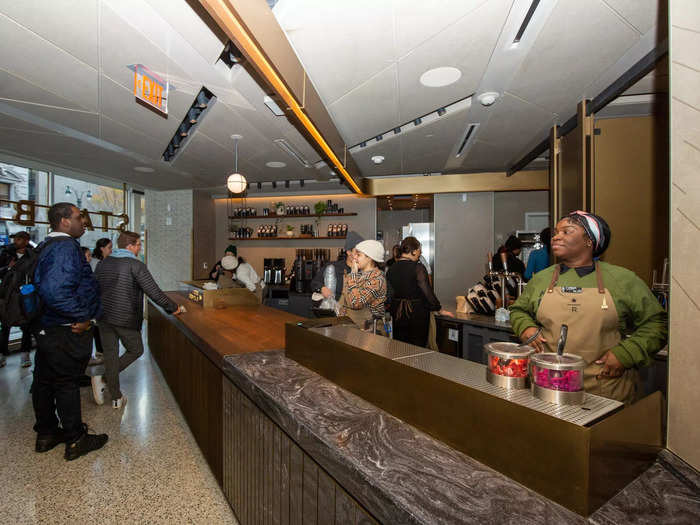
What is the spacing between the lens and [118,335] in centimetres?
340

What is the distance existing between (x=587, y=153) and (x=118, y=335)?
4.47 m

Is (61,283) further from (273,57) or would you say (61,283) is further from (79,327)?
(273,57)

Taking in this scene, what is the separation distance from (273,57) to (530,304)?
197 cm

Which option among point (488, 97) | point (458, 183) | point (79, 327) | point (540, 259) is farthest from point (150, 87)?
point (458, 183)

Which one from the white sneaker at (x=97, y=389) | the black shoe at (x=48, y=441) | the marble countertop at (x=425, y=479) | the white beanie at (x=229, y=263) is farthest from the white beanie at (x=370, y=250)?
the white beanie at (x=229, y=263)

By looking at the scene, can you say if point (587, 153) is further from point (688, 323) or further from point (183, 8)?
point (183, 8)

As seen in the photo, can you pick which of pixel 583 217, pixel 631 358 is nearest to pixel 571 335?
pixel 631 358

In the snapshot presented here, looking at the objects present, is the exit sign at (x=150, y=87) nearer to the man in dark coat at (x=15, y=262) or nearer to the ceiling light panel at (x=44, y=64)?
the ceiling light panel at (x=44, y=64)

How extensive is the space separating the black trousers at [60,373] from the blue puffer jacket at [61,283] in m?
0.10

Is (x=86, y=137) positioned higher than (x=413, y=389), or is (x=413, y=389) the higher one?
(x=86, y=137)

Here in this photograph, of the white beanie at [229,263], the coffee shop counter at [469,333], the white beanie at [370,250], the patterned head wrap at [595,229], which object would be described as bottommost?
the coffee shop counter at [469,333]

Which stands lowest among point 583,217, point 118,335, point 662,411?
point 118,335

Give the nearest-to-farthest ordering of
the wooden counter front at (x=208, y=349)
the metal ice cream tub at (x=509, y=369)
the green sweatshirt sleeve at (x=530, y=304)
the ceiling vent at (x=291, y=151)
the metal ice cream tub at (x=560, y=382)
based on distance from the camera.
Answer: the metal ice cream tub at (x=560, y=382), the metal ice cream tub at (x=509, y=369), the green sweatshirt sleeve at (x=530, y=304), the wooden counter front at (x=208, y=349), the ceiling vent at (x=291, y=151)

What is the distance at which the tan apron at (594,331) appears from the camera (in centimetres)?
154
